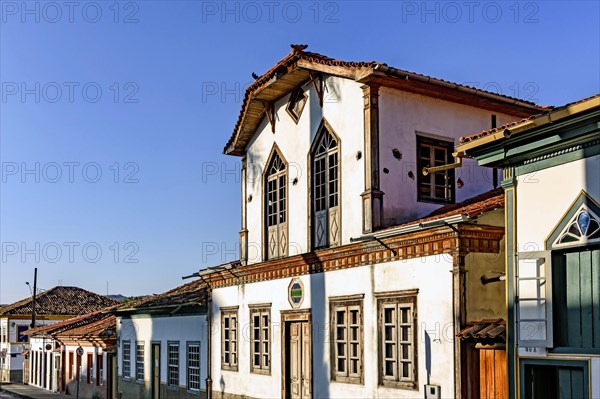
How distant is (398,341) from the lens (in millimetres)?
13953

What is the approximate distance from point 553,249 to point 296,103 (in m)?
9.51

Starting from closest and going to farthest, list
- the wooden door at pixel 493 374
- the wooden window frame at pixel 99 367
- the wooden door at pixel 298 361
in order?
the wooden door at pixel 493 374 < the wooden door at pixel 298 361 < the wooden window frame at pixel 99 367

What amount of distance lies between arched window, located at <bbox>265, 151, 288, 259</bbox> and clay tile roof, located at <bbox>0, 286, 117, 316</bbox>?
123 ft

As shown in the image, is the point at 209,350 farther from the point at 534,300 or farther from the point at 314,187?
the point at 534,300

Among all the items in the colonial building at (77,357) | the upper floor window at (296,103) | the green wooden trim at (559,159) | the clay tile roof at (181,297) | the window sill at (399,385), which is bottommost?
the colonial building at (77,357)

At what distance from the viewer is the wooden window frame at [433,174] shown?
52.0 feet

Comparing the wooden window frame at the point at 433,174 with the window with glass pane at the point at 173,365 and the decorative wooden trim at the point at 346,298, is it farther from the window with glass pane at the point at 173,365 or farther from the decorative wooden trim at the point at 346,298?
A: the window with glass pane at the point at 173,365

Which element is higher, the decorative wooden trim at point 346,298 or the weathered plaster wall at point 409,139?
the weathered plaster wall at point 409,139

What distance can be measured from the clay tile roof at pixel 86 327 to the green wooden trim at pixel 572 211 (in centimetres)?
2429

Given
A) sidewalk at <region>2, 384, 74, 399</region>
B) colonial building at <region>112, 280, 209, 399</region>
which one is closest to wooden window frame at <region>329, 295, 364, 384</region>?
colonial building at <region>112, 280, 209, 399</region>

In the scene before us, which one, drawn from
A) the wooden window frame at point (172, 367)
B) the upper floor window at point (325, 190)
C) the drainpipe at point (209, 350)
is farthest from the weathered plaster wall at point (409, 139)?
the wooden window frame at point (172, 367)

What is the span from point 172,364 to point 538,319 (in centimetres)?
1675

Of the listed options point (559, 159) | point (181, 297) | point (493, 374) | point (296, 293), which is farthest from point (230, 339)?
point (559, 159)

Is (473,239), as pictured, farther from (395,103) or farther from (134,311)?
(134,311)
